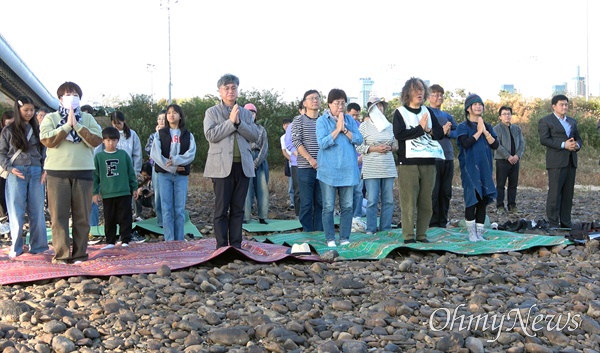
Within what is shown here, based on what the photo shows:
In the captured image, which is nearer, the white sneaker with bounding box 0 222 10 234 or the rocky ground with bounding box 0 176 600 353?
the rocky ground with bounding box 0 176 600 353

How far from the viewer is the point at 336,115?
7914mm

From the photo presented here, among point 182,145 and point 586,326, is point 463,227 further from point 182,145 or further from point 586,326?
point 586,326

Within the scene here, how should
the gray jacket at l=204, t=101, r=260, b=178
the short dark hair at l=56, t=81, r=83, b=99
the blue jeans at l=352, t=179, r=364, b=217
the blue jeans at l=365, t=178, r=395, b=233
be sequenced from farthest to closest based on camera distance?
the blue jeans at l=352, t=179, r=364, b=217 < the blue jeans at l=365, t=178, r=395, b=233 < the gray jacket at l=204, t=101, r=260, b=178 < the short dark hair at l=56, t=81, r=83, b=99

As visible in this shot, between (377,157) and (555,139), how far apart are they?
2.53m

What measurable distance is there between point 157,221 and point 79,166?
319 cm

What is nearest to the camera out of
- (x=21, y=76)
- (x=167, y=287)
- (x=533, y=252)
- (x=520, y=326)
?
(x=520, y=326)

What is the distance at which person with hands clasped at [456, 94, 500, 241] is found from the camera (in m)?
7.95

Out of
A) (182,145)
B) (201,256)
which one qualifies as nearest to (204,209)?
(182,145)

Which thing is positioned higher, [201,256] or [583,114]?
[583,114]

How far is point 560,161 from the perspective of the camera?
9.40m

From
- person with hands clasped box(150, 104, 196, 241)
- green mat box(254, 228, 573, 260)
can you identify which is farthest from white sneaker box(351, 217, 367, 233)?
person with hands clasped box(150, 104, 196, 241)

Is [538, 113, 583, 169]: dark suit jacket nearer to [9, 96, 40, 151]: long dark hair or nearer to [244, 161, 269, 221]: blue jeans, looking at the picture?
[244, 161, 269, 221]: blue jeans

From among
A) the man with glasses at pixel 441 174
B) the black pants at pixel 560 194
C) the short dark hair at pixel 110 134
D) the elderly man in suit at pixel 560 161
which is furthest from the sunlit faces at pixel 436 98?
the short dark hair at pixel 110 134

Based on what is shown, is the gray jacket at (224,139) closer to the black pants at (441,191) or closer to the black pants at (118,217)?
the black pants at (118,217)
